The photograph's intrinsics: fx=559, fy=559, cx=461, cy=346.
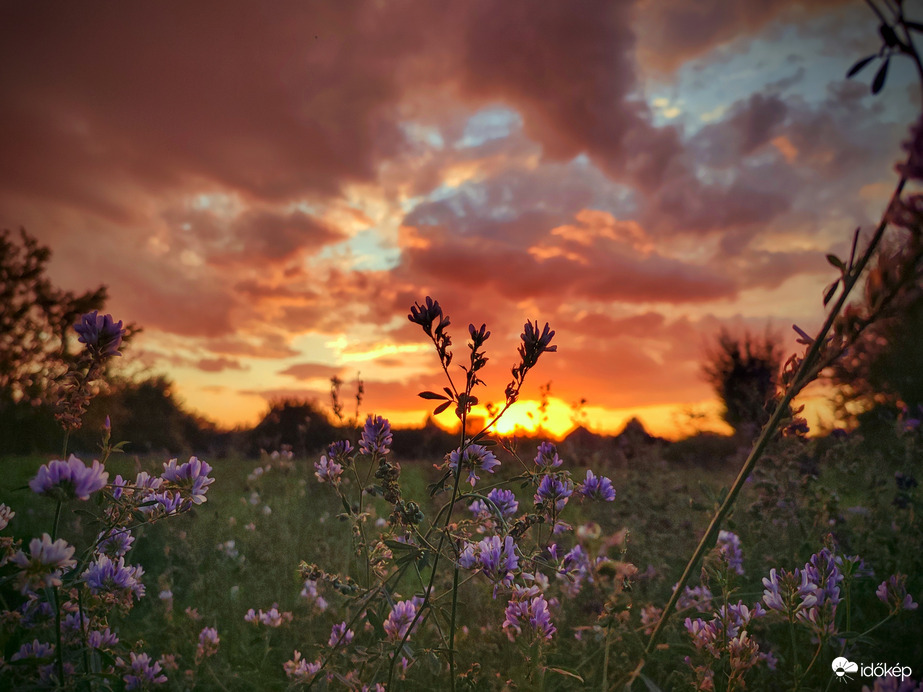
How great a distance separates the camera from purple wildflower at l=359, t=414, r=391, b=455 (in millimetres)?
1997

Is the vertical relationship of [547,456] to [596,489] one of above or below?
above

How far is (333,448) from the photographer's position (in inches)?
83.7

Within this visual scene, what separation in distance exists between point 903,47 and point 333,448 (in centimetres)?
192

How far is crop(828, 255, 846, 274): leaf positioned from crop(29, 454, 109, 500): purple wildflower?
1.56m

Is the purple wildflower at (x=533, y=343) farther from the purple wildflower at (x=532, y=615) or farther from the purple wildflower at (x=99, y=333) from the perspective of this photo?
the purple wildflower at (x=99, y=333)

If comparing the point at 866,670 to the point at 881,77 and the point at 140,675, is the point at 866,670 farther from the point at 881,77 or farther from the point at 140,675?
the point at 140,675

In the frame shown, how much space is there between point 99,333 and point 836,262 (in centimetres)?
168

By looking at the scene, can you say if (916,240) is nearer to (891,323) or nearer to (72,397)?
(72,397)

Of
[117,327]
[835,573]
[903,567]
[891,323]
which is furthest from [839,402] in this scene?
[117,327]

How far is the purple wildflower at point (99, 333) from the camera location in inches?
58.1

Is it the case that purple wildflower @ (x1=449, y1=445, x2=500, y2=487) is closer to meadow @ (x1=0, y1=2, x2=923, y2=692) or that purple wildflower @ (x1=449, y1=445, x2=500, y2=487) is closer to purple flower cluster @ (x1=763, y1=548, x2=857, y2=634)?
meadow @ (x1=0, y1=2, x2=923, y2=692)

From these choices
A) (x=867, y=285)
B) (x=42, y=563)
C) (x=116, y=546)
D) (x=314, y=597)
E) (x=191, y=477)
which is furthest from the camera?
(x=314, y=597)

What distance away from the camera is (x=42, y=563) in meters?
1.27

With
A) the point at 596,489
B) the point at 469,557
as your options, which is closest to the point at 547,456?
the point at 596,489
